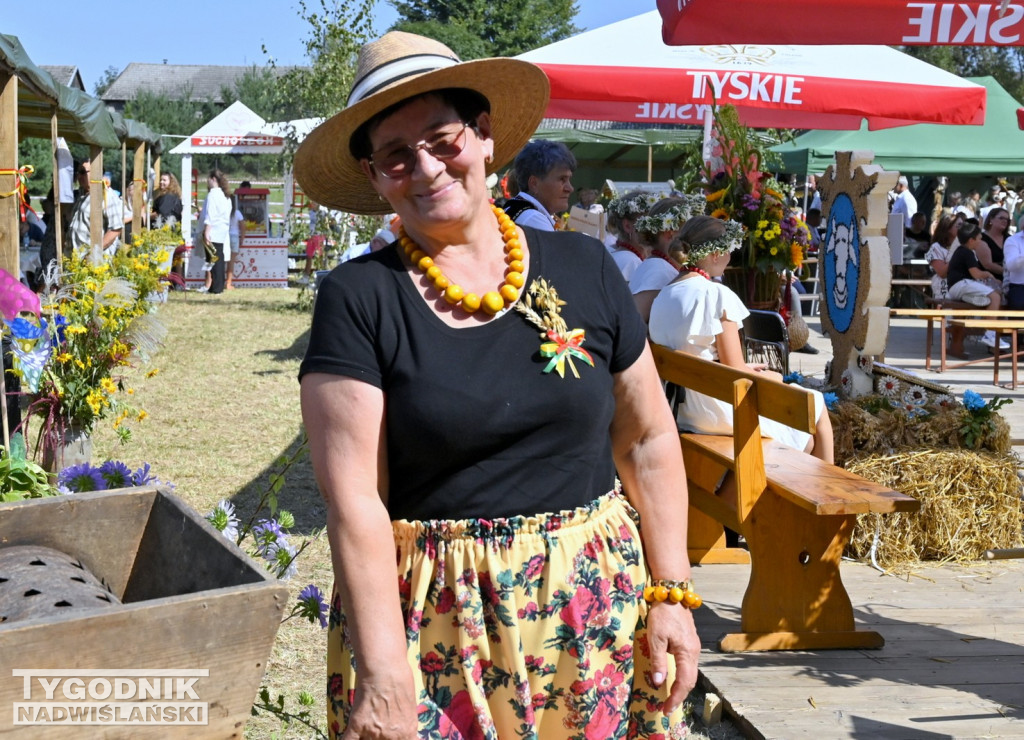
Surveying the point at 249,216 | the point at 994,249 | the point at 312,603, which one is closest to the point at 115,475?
the point at 312,603

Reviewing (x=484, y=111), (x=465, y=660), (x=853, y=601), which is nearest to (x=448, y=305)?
(x=484, y=111)

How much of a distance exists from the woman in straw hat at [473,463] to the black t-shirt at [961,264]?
1199 cm

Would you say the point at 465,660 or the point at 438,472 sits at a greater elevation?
the point at 438,472

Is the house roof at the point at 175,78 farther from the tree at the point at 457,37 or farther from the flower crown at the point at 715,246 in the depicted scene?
the flower crown at the point at 715,246

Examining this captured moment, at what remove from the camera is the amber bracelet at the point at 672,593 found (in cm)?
203

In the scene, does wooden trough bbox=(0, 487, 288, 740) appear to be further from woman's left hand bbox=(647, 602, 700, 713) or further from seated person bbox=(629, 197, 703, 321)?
seated person bbox=(629, 197, 703, 321)

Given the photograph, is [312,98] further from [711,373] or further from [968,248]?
[711,373]

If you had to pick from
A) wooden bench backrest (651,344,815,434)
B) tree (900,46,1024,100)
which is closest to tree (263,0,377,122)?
wooden bench backrest (651,344,815,434)

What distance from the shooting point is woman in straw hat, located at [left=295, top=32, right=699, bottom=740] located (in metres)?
1.81

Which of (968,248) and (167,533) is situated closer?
(167,533)

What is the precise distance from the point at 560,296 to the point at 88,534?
1.28 m

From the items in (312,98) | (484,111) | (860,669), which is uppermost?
(312,98)

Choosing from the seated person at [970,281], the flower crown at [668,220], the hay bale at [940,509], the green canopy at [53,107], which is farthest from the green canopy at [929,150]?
the hay bale at [940,509]

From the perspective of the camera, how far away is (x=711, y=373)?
441 cm
